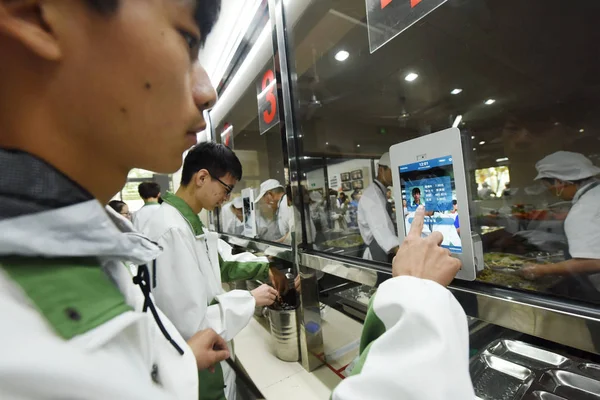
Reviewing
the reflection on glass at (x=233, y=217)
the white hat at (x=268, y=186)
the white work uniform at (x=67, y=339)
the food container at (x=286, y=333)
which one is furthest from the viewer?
the reflection on glass at (x=233, y=217)

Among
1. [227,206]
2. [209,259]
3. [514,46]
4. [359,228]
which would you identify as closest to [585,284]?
[359,228]

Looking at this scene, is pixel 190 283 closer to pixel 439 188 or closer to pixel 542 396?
pixel 439 188

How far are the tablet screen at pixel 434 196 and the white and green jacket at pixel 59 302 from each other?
0.62 m

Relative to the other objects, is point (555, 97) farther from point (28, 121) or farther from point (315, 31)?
point (28, 121)

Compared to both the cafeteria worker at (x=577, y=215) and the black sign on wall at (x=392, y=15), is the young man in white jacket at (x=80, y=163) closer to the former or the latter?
the black sign on wall at (x=392, y=15)

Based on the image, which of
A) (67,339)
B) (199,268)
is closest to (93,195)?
(67,339)

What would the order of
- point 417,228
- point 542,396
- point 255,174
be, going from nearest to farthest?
point 417,228
point 542,396
point 255,174

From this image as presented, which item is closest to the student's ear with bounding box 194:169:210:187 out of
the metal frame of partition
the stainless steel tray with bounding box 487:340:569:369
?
the metal frame of partition

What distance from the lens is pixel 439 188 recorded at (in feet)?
2.15

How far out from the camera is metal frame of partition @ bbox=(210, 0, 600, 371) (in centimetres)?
49

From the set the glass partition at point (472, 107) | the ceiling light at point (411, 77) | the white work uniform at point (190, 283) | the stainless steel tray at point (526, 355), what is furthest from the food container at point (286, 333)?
the ceiling light at point (411, 77)

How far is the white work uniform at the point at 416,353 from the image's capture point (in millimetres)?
355

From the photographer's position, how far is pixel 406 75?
4.85 feet

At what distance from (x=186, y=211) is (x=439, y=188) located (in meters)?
0.93
